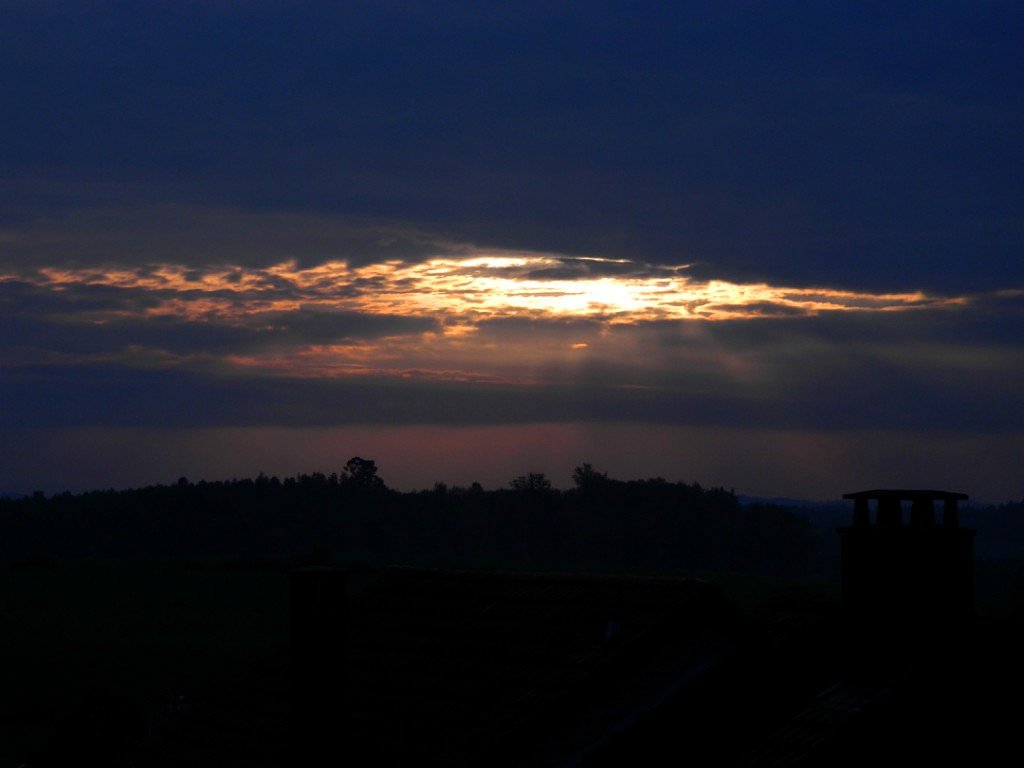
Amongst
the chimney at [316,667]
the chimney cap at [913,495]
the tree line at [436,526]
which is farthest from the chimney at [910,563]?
the tree line at [436,526]

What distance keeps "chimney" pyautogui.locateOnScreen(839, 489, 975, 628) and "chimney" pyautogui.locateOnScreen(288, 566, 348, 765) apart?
692 centimetres

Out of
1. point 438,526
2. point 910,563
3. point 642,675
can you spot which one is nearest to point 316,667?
point 642,675

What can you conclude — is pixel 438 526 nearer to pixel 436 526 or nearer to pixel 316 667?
pixel 436 526

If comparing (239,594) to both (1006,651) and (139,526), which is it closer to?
(139,526)

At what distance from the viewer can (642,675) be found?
1628 cm

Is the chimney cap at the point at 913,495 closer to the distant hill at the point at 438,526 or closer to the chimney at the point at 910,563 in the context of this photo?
the chimney at the point at 910,563

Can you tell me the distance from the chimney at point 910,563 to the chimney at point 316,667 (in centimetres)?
692

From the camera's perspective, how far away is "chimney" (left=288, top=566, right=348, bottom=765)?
1633 cm

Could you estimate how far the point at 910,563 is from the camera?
13.4 meters

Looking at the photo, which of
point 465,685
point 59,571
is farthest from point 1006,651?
point 59,571

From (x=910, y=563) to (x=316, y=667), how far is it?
311 inches

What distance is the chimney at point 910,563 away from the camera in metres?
13.4

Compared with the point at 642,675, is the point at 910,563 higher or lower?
higher

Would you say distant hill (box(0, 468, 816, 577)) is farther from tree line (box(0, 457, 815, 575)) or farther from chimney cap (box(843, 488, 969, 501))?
chimney cap (box(843, 488, 969, 501))
